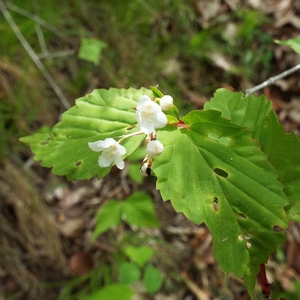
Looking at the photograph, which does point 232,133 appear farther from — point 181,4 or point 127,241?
point 181,4

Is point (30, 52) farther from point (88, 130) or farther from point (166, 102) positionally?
point (166, 102)

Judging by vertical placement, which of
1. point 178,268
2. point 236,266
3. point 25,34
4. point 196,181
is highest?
point 196,181

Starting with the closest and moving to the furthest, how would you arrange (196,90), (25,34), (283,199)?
(283,199)
(25,34)
(196,90)

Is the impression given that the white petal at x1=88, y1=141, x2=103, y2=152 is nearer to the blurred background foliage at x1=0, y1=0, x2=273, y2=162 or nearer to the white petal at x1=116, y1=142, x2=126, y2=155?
the white petal at x1=116, y1=142, x2=126, y2=155

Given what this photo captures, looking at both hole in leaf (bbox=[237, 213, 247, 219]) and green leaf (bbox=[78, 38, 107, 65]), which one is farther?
green leaf (bbox=[78, 38, 107, 65])

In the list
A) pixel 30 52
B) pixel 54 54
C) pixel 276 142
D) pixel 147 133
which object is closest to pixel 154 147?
pixel 147 133

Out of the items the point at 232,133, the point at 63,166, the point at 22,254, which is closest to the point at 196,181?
the point at 232,133

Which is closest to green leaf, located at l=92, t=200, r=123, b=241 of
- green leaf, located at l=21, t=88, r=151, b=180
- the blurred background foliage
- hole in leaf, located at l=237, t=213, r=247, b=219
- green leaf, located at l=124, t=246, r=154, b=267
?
green leaf, located at l=124, t=246, r=154, b=267
